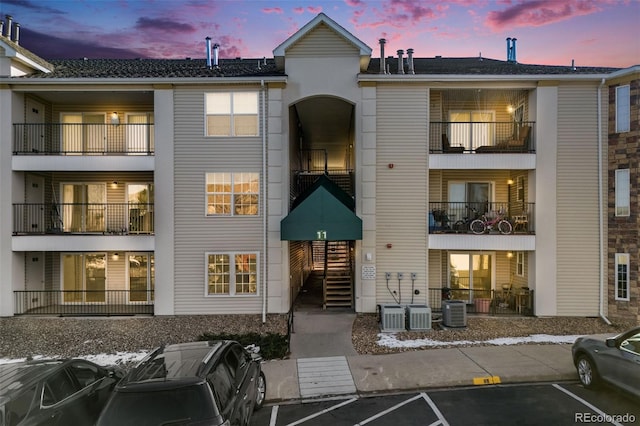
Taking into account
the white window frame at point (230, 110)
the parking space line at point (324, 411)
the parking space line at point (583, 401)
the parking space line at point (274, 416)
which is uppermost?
the white window frame at point (230, 110)

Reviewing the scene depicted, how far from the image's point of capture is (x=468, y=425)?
7027 mm

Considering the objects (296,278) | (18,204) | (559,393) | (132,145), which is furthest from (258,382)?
(18,204)

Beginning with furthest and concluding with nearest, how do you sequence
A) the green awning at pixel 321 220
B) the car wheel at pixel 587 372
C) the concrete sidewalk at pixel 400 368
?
the green awning at pixel 321 220, the concrete sidewalk at pixel 400 368, the car wheel at pixel 587 372

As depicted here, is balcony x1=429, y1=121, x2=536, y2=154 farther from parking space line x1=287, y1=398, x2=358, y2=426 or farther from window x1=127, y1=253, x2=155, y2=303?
window x1=127, y1=253, x2=155, y2=303

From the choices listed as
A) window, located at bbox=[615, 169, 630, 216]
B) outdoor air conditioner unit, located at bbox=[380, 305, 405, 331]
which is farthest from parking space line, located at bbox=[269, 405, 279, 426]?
window, located at bbox=[615, 169, 630, 216]

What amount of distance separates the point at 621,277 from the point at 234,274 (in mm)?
14327

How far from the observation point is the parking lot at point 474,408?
23.5 feet

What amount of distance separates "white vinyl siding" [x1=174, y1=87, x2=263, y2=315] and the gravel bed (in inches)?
88.9

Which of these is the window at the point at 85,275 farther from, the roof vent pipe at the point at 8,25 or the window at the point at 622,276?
the window at the point at 622,276

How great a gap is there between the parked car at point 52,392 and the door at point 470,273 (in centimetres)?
1332

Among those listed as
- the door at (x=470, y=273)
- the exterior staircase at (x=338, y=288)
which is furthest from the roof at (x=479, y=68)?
the exterior staircase at (x=338, y=288)

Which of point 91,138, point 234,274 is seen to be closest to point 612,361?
point 234,274

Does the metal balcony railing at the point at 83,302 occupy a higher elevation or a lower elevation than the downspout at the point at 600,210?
lower

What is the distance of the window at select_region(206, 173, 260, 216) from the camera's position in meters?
14.9
